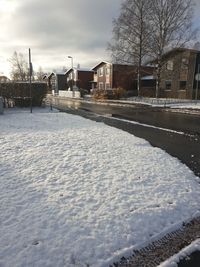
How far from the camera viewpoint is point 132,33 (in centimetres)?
3084

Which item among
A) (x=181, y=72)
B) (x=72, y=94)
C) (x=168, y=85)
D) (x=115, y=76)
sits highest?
(x=181, y=72)

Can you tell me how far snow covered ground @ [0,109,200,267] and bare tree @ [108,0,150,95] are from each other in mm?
25454

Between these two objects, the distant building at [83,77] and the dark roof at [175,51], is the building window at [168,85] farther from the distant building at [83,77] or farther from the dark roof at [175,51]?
the distant building at [83,77]

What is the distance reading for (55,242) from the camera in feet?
11.6

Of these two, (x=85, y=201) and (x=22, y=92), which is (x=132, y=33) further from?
(x=85, y=201)

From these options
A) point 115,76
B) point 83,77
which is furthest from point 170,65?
point 83,77

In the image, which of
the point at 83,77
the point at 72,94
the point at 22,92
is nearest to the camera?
the point at 22,92

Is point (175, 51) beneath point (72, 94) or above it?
above

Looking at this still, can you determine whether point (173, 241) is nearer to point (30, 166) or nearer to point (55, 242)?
point (55, 242)

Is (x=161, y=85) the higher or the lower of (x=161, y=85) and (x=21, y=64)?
the lower

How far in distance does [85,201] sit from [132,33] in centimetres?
2954

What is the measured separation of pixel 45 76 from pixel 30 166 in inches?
3120

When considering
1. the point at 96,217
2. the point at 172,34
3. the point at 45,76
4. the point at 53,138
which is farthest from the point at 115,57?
the point at 45,76

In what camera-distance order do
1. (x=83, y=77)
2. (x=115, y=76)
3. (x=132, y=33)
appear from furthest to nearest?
(x=83, y=77)
(x=115, y=76)
(x=132, y=33)
